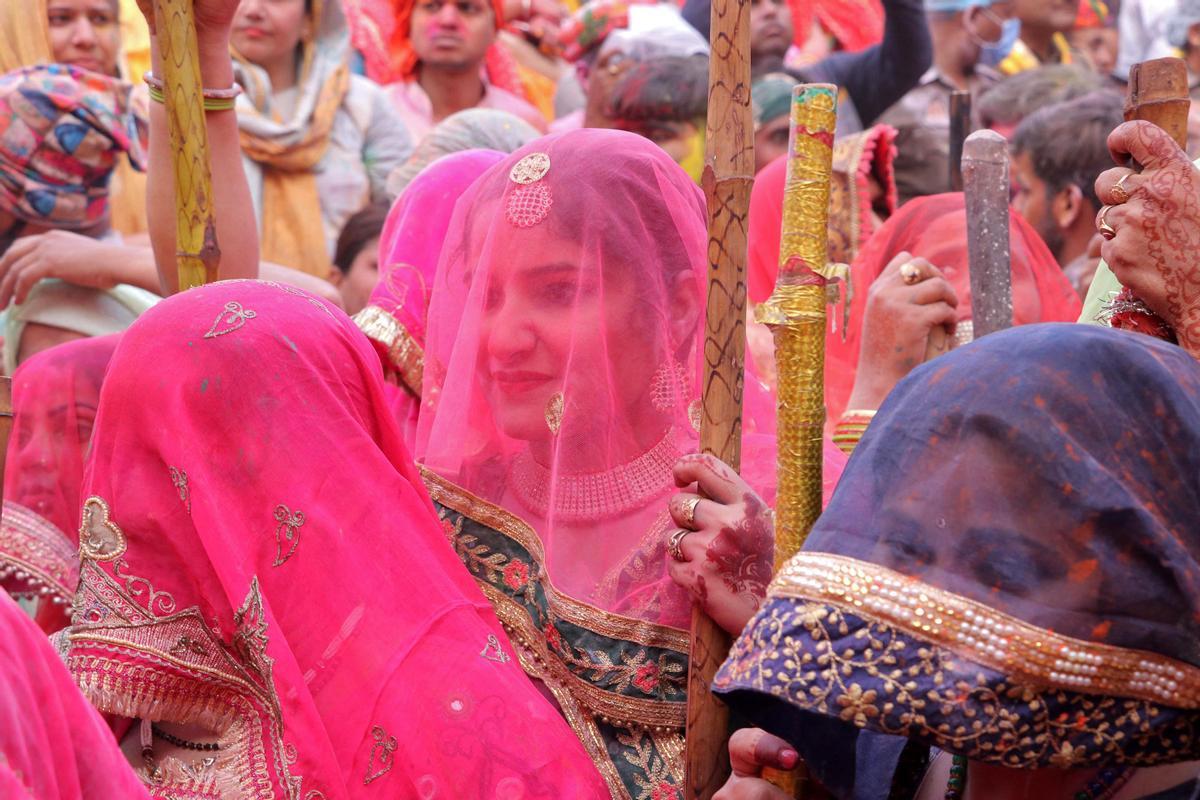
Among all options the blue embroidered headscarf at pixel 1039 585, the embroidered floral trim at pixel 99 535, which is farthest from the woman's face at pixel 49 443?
the blue embroidered headscarf at pixel 1039 585

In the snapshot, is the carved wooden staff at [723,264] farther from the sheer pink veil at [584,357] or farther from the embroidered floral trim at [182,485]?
the embroidered floral trim at [182,485]

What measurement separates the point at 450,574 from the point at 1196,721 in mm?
1085

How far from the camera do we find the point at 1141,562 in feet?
4.78

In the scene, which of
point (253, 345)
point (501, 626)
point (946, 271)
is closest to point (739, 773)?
point (501, 626)

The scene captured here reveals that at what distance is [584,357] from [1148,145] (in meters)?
0.99

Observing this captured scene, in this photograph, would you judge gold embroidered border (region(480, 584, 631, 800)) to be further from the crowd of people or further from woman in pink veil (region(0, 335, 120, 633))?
woman in pink veil (region(0, 335, 120, 633))

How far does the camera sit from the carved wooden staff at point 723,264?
2.09 m

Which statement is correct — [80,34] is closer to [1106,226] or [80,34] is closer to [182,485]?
[182,485]

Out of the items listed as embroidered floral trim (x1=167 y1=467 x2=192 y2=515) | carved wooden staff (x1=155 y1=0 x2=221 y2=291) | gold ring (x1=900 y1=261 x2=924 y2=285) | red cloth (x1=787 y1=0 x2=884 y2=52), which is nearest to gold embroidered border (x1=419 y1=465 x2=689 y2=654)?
embroidered floral trim (x1=167 y1=467 x2=192 y2=515)

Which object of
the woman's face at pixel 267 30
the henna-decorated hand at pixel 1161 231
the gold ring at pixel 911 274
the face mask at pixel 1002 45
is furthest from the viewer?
the face mask at pixel 1002 45

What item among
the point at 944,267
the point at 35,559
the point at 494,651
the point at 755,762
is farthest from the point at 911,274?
the point at 35,559

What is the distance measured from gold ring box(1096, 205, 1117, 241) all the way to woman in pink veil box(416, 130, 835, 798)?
83 centimetres

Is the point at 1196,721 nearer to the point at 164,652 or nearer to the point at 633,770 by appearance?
the point at 633,770

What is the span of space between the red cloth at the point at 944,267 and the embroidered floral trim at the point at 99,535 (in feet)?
6.18
